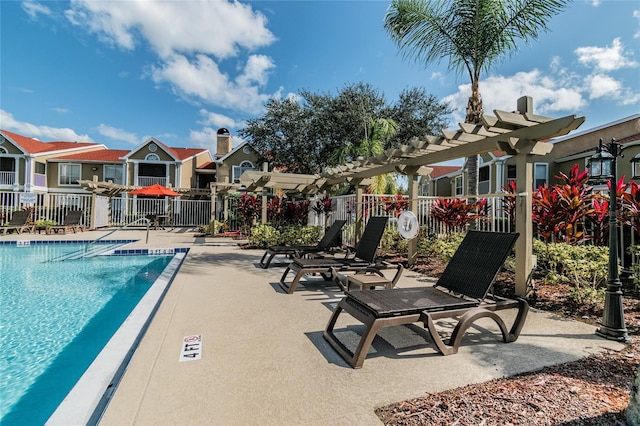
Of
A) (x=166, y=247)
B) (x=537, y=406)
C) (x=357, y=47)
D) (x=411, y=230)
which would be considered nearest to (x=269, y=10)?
(x=357, y=47)

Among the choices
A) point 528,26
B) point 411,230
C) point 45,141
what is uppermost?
point 45,141

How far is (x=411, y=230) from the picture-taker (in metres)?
6.18

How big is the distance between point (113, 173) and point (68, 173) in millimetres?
3640

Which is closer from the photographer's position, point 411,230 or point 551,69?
point 411,230

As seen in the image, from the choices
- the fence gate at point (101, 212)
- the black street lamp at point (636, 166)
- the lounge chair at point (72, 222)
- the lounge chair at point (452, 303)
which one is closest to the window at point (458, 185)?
the black street lamp at point (636, 166)

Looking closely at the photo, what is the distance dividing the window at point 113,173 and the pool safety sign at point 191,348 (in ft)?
101

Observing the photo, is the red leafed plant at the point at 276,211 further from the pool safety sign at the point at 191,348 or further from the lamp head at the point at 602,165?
the lamp head at the point at 602,165

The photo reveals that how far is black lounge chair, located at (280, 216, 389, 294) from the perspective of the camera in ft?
17.8

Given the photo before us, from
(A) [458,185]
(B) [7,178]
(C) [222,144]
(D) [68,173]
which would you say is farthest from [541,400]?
(B) [7,178]

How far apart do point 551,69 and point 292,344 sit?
14.2 meters

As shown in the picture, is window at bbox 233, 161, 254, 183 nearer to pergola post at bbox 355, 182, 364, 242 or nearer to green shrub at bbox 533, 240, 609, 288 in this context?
pergola post at bbox 355, 182, 364, 242

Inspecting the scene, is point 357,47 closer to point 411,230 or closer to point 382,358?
point 411,230

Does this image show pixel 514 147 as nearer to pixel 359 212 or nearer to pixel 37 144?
pixel 359 212

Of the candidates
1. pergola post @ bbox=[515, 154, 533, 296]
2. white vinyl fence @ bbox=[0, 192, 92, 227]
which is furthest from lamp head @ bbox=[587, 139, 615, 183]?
white vinyl fence @ bbox=[0, 192, 92, 227]
